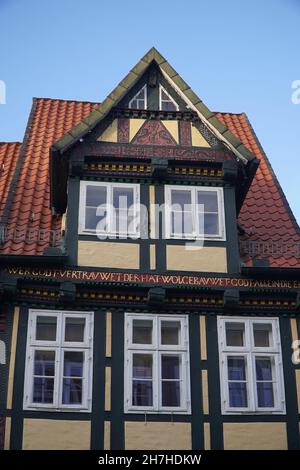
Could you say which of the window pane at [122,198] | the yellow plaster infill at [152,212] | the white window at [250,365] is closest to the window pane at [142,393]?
the white window at [250,365]

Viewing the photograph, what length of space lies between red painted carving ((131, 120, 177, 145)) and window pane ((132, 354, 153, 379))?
449cm

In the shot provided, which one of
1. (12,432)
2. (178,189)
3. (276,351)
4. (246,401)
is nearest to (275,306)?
(276,351)

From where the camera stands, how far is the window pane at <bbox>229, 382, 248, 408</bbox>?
15.7 metres

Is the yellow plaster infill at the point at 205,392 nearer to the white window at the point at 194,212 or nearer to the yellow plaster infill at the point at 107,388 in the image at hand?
the yellow plaster infill at the point at 107,388

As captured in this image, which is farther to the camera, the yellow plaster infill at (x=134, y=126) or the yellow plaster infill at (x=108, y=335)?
the yellow plaster infill at (x=134, y=126)

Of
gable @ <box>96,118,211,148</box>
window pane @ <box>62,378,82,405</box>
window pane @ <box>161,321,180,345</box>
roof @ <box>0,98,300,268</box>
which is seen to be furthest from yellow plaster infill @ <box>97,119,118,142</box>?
window pane @ <box>62,378,82,405</box>

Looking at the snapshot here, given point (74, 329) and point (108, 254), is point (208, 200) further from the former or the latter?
point (74, 329)

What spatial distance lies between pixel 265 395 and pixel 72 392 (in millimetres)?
3546

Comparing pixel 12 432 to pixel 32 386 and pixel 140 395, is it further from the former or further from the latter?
pixel 140 395

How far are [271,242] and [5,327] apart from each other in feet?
19.4

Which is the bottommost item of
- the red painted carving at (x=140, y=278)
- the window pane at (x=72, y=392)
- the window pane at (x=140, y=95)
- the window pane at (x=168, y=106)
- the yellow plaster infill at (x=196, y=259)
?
the window pane at (x=72, y=392)

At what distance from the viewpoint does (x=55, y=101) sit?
78.9ft

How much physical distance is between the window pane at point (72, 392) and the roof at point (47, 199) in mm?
2560

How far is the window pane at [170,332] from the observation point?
16.2m
